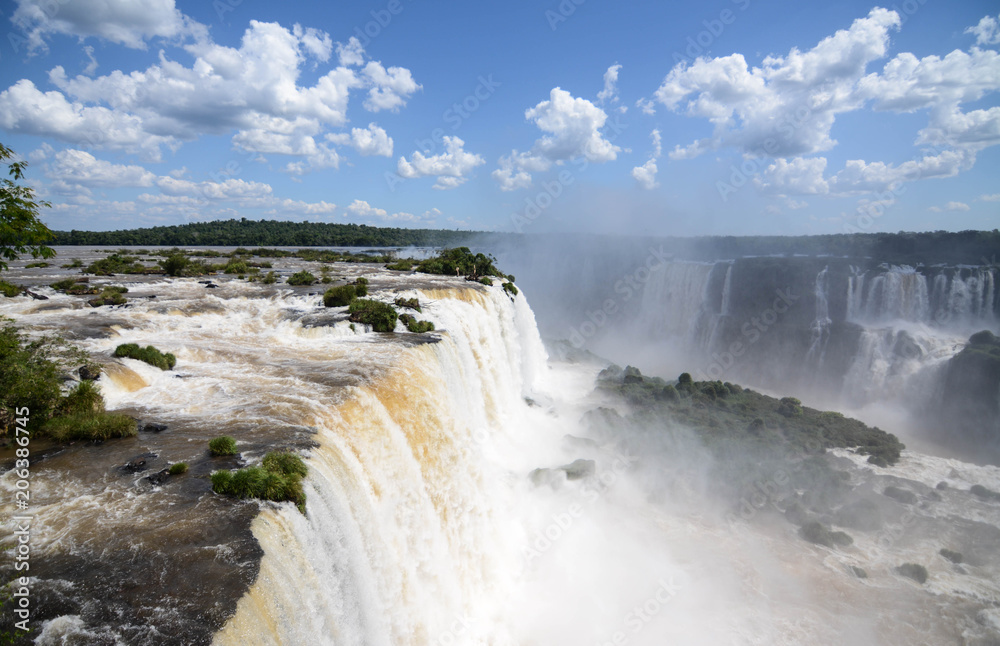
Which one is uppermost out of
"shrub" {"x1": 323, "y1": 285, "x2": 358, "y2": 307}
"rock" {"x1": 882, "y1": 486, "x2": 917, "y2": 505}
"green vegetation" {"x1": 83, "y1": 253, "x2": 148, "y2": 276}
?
"green vegetation" {"x1": 83, "y1": 253, "x2": 148, "y2": 276}

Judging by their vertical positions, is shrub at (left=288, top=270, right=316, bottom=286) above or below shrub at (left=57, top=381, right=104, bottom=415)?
above

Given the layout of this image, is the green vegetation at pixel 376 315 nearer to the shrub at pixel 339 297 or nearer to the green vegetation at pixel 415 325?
the green vegetation at pixel 415 325

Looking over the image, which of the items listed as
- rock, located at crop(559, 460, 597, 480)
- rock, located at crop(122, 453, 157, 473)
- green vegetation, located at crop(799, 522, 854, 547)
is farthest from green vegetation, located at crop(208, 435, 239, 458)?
green vegetation, located at crop(799, 522, 854, 547)

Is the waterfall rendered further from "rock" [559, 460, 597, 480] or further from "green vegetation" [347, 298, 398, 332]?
"green vegetation" [347, 298, 398, 332]

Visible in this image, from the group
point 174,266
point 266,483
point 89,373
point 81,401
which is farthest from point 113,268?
point 266,483

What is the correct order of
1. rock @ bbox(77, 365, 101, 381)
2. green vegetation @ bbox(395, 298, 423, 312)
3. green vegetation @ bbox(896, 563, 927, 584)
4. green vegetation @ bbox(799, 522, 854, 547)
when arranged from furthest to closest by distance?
1. green vegetation @ bbox(395, 298, 423, 312)
2. green vegetation @ bbox(799, 522, 854, 547)
3. green vegetation @ bbox(896, 563, 927, 584)
4. rock @ bbox(77, 365, 101, 381)

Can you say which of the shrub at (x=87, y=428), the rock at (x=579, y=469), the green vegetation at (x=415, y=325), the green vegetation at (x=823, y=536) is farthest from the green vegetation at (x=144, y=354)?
the green vegetation at (x=823, y=536)

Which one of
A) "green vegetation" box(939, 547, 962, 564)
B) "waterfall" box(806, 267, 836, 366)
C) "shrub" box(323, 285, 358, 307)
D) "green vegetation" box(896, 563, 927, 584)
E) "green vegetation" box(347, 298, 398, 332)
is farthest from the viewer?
"waterfall" box(806, 267, 836, 366)

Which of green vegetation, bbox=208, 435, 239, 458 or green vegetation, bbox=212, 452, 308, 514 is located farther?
green vegetation, bbox=208, 435, 239, 458
